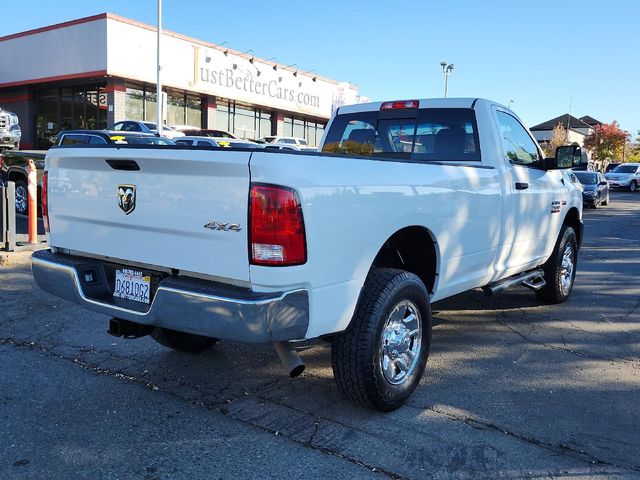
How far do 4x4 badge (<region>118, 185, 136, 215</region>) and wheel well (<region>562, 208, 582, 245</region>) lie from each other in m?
4.91

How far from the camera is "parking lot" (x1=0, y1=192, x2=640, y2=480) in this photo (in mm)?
2984

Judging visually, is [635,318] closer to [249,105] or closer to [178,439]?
[178,439]

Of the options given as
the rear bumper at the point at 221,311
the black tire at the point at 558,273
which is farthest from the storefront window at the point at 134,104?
the rear bumper at the point at 221,311

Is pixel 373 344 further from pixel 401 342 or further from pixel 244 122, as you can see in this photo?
pixel 244 122

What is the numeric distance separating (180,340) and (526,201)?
3230 millimetres

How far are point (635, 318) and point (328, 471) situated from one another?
445 centimetres

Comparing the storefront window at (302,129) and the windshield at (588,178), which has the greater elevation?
the storefront window at (302,129)

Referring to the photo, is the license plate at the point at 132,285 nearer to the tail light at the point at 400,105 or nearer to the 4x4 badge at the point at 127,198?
the 4x4 badge at the point at 127,198

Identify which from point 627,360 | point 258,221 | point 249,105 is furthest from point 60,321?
point 249,105

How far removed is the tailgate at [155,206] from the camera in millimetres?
2889

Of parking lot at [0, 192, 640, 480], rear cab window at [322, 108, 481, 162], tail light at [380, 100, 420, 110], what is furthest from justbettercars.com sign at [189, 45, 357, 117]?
parking lot at [0, 192, 640, 480]

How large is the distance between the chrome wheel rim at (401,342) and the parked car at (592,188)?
65.7ft

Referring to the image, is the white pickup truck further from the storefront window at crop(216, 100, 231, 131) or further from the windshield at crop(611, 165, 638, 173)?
the windshield at crop(611, 165, 638, 173)

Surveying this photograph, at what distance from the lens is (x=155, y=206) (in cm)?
318
